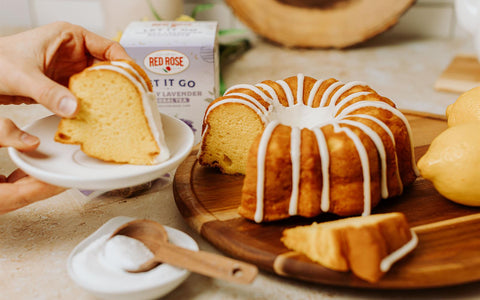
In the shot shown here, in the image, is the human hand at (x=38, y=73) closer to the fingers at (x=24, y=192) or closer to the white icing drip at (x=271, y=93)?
the fingers at (x=24, y=192)

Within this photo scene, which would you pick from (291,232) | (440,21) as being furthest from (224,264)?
(440,21)

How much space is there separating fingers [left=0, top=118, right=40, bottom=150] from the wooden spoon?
234 mm

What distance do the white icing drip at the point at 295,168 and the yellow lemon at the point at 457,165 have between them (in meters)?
0.28

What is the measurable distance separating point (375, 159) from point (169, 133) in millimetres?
436

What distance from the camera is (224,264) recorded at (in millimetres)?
771

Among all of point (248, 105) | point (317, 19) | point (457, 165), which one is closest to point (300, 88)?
point (248, 105)

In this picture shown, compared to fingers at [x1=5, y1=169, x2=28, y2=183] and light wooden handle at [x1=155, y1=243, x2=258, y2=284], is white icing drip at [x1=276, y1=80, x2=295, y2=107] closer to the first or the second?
light wooden handle at [x1=155, y1=243, x2=258, y2=284]

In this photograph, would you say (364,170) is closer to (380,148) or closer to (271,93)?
(380,148)

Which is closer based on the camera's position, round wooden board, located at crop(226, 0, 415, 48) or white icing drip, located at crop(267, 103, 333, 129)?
white icing drip, located at crop(267, 103, 333, 129)

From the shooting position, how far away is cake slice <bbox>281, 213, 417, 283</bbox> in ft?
2.57

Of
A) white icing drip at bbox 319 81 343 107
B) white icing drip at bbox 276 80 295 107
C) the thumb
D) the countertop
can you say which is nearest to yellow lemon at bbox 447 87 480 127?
the countertop

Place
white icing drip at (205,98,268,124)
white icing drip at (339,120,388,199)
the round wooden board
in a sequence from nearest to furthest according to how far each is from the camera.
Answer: white icing drip at (339,120,388,199) < white icing drip at (205,98,268,124) < the round wooden board

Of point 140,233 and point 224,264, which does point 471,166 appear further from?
point 140,233

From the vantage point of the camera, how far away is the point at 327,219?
0.99 m
